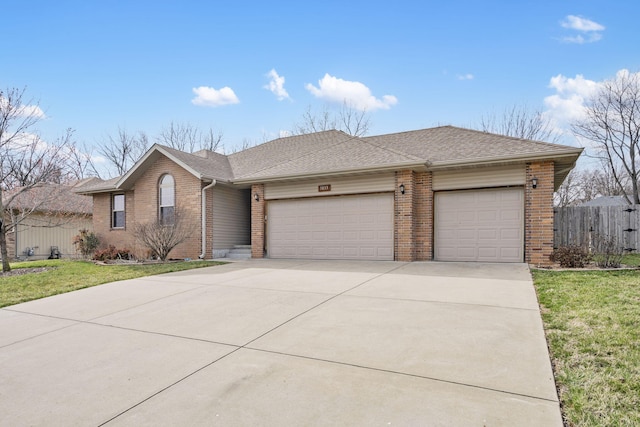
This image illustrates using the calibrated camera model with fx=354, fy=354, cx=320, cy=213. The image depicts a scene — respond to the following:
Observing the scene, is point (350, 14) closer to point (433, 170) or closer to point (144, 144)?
point (433, 170)

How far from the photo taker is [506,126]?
23.5m

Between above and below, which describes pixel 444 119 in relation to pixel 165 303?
above

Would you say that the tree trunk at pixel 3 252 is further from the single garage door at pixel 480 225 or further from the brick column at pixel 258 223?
the single garage door at pixel 480 225

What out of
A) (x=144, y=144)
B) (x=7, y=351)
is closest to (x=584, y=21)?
(x=7, y=351)

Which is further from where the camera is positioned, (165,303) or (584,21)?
(584,21)

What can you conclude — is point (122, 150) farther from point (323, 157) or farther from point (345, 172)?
point (345, 172)

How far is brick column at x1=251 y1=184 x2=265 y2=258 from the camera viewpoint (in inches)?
504

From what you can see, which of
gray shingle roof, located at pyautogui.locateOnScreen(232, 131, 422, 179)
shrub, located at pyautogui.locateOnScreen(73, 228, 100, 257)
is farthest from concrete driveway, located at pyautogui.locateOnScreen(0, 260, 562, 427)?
shrub, located at pyautogui.locateOnScreen(73, 228, 100, 257)

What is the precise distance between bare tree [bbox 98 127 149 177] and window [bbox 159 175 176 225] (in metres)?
20.2

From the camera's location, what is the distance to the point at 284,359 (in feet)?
11.0

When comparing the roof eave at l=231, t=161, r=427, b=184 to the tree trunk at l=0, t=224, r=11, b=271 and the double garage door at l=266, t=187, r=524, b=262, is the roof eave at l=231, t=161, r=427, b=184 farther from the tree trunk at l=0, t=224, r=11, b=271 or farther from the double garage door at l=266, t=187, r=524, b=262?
the tree trunk at l=0, t=224, r=11, b=271

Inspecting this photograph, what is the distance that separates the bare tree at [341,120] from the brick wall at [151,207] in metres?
14.9

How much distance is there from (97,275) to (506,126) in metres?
24.3

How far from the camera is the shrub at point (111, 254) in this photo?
13203 mm
